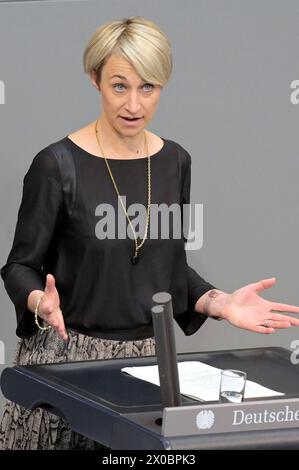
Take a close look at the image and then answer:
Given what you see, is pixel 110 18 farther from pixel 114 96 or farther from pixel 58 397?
pixel 58 397

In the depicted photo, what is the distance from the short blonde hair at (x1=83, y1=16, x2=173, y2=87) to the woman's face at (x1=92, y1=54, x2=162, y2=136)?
20 millimetres

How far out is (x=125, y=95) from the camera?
262cm

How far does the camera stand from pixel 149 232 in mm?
2711

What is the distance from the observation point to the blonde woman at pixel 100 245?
101 inches

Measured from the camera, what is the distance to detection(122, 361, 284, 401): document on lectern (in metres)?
2.04

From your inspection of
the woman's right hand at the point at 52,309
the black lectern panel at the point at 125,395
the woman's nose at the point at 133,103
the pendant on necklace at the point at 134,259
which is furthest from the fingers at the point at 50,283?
the woman's nose at the point at 133,103

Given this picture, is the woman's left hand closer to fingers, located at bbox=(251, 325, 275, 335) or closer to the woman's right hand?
fingers, located at bbox=(251, 325, 275, 335)

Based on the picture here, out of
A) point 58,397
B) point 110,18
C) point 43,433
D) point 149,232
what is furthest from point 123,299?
point 110,18

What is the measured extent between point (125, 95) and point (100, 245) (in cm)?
36

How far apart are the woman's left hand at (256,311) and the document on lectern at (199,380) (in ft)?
0.52

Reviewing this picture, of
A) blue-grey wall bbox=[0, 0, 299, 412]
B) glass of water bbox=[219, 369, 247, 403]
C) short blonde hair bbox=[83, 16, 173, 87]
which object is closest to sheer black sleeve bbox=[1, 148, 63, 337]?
short blonde hair bbox=[83, 16, 173, 87]

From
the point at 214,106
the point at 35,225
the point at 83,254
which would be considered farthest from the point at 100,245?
the point at 214,106

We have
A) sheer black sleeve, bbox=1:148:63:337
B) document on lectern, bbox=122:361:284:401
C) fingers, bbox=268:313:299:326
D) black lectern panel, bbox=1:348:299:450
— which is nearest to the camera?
black lectern panel, bbox=1:348:299:450
